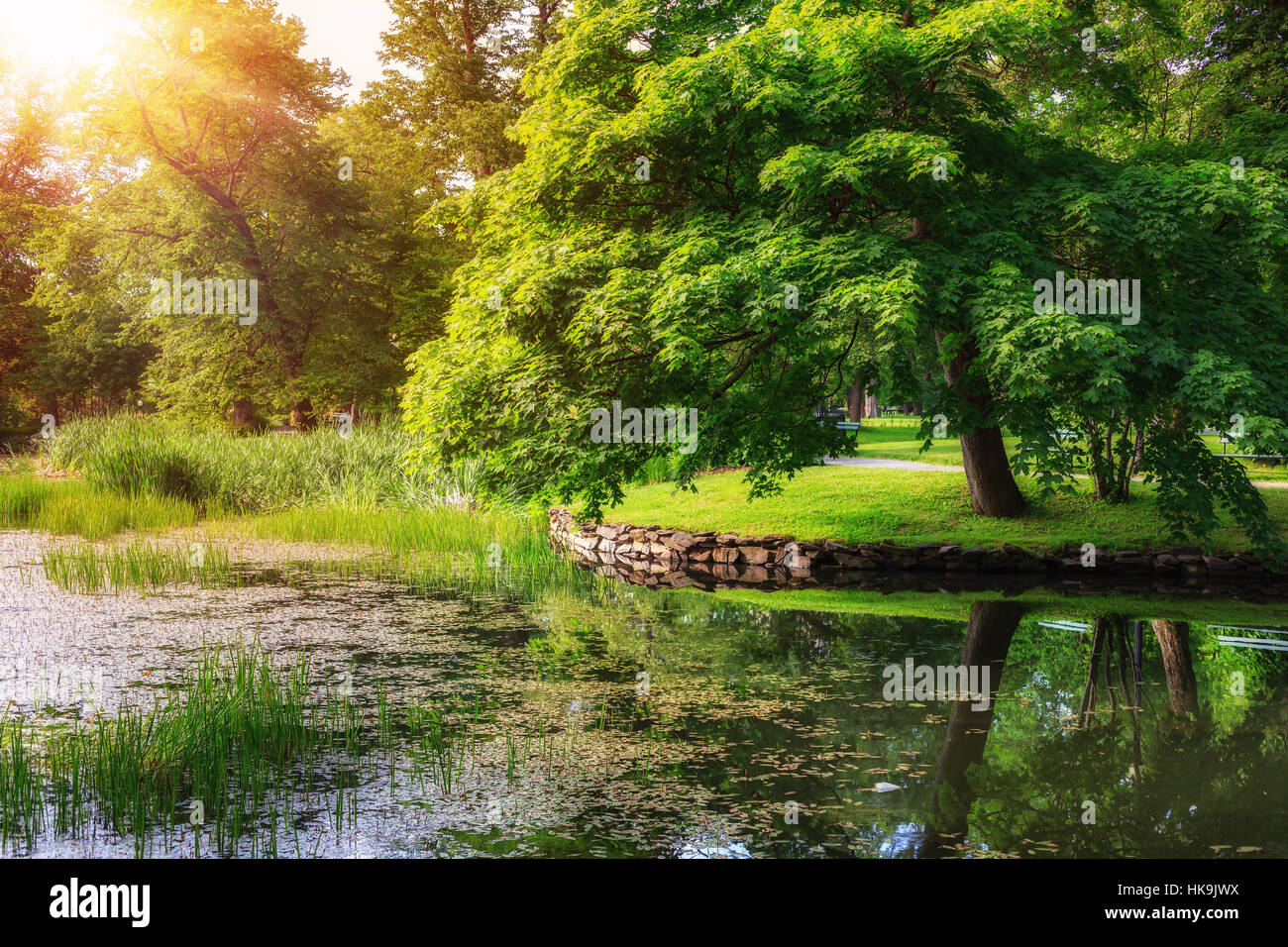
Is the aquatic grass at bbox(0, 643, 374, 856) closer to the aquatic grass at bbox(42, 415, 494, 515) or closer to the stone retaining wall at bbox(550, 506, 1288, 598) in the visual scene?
the stone retaining wall at bbox(550, 506, 1288, 598)

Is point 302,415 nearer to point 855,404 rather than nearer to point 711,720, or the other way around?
point 855,404

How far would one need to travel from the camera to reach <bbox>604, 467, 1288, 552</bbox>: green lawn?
1454 cm

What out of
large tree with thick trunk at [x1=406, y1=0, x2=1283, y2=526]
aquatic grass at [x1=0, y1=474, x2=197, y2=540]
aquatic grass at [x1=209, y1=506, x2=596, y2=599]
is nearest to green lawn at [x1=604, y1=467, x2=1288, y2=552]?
large tree with thick trunk at [x1=406, y1=0, x2=1283, y2=526]

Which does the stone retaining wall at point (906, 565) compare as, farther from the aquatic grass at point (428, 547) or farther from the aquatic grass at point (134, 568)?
the aquatic grass at point (134, 568)

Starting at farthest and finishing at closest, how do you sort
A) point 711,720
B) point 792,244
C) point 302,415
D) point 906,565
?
point 302,415 → point 906,565 → point 792,244 → point 711,720

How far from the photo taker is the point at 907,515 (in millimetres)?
15758

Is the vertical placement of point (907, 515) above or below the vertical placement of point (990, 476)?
below

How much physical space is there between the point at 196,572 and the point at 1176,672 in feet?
35.8

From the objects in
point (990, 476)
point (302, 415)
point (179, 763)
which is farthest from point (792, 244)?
point (302, 415)

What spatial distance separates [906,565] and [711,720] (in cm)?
841

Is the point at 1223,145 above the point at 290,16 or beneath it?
beneath
